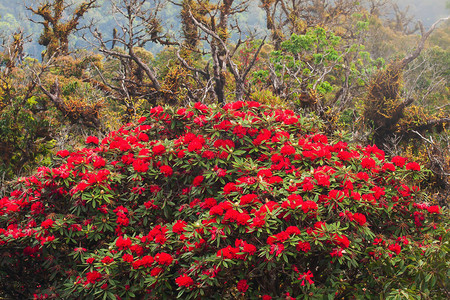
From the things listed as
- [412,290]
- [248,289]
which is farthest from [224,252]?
[412,290]

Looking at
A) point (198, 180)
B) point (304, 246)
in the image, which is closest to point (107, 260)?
point (198, 180)

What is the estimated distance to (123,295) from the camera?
3471mm

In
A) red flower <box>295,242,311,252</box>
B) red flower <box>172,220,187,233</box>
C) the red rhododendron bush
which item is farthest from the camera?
red flower <box>172,220,187,233</box>

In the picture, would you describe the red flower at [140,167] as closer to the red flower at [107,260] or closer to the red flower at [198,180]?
the red flower at [198,180]

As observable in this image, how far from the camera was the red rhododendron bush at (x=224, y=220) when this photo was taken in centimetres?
311

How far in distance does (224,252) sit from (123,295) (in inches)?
46.5

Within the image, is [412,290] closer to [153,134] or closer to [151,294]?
[151,294]

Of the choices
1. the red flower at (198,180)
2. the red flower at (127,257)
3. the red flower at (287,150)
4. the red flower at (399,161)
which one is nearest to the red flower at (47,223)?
the red flower at (127,257)

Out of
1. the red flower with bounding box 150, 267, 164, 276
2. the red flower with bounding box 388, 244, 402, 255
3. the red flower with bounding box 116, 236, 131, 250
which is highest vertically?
the red flower with bounding box 116, 236, 131, 250

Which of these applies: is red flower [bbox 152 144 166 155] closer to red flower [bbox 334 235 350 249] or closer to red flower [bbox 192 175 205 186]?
red flower [bbox 192 175 205 186]

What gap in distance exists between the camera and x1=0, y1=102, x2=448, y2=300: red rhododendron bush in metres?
3.11

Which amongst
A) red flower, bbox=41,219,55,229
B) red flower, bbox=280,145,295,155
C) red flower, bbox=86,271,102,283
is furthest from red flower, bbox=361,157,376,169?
red flower, bbox=41,219,55,229

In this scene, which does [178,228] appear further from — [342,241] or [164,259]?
[342,241]

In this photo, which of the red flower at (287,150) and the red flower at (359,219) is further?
the red flower at (287,150)
